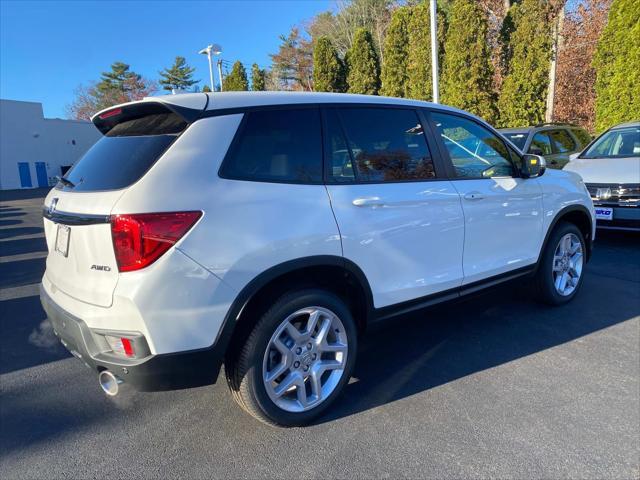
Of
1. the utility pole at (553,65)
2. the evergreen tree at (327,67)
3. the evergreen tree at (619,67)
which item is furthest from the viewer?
the evergreen tree at (327,67)

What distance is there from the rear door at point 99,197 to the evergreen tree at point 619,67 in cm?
1263

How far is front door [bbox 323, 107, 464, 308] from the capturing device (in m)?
2.70

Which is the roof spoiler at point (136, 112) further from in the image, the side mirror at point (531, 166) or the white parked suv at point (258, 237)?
the side mirror at point (531, 166)

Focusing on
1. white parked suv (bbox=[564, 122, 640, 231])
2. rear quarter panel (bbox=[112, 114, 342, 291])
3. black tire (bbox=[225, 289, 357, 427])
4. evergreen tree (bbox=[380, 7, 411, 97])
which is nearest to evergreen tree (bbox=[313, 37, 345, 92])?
evergreen tree (bbox=[380, 7, 411, 97])

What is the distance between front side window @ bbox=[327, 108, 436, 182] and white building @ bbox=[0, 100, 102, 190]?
31.5 meters

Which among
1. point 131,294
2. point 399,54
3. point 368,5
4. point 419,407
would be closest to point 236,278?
point 131,294

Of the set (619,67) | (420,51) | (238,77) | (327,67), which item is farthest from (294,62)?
(619,67)

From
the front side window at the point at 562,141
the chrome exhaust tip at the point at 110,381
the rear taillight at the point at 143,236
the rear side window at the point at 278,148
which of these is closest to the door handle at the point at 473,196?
the rear side window at the point at 278,148

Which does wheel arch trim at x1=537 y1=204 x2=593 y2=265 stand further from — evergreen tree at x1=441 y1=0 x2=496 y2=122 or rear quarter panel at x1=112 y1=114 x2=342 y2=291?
evergreen tree at x1=441 y1=0 x2=496 y2=122

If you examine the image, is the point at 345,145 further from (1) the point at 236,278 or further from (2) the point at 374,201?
(1) the point at 236,278

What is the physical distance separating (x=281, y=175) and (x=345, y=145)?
544mm

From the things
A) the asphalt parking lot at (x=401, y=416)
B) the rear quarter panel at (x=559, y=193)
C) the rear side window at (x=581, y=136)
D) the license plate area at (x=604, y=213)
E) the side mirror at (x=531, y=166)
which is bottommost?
the asphalt parking lot at (x=401, y=416)

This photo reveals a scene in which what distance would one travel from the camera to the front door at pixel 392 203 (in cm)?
270

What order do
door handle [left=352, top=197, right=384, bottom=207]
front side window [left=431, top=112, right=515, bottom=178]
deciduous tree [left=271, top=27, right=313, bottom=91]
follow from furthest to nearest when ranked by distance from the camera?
deciduous tree [left=271, top=27, right=313, bottom=91] → front side window [left=431, top=112, right=515, bottom=178] → door handle [left=352, top=197, right=384, bottom=207]
